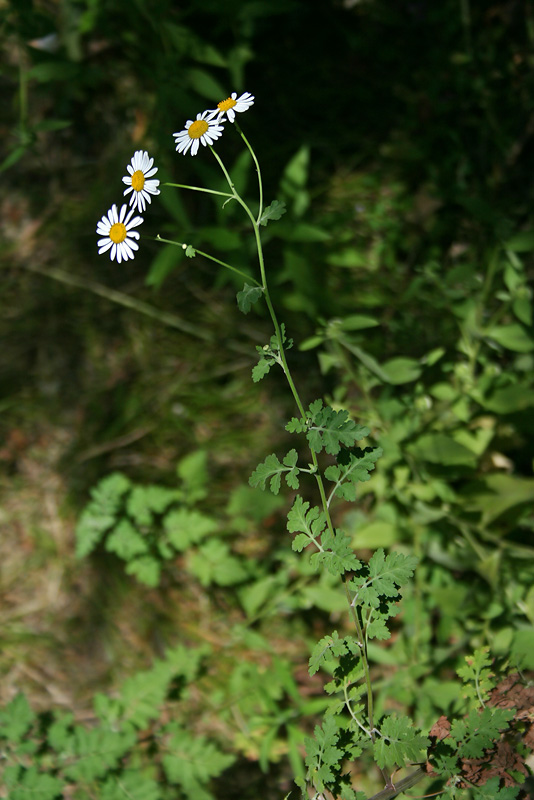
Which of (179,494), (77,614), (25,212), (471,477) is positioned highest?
(25,212)

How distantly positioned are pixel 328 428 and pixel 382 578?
0.23m

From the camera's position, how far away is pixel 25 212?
2.57 metres

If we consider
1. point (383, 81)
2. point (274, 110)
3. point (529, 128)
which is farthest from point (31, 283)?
point (529, 128)

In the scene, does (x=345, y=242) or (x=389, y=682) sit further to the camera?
(x=345, y=242)

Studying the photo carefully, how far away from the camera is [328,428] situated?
0.89 m

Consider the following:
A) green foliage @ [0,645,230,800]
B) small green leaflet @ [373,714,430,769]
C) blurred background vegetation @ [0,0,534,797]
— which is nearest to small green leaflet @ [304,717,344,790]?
small green leaflet @ [373,714,430,769]

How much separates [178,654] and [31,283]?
1.46m

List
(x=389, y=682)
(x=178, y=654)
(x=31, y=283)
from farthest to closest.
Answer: (x=31, y=283), (x=178, y=654), (x=389, y=682)

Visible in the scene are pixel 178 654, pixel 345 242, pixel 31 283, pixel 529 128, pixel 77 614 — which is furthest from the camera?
pixel 31 283

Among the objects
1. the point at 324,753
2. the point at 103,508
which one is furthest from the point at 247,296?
the point at 103,508

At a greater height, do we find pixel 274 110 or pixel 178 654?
pixel 274 110

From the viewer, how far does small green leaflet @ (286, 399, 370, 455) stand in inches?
34.2

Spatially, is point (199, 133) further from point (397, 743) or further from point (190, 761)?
point (190, 761)

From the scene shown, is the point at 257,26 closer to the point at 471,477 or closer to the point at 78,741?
the point at 471,477
